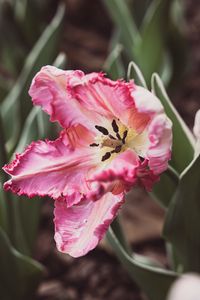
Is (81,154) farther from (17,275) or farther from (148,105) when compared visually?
(17,275)

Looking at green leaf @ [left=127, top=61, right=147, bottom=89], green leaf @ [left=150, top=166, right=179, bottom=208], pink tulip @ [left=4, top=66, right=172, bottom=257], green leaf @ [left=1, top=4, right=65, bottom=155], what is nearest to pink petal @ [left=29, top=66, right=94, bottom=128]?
pink tulip @ [left=4, top=66, right=172, bottom=257]

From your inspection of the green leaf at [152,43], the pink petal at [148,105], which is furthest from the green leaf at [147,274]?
the green leaf at [152,43]

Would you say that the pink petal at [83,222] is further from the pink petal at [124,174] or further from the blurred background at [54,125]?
the blurred background at [54,125]

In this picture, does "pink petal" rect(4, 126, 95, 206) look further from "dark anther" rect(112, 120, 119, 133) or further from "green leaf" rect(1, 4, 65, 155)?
"green leaf" rect(1, 4, 65, 155)

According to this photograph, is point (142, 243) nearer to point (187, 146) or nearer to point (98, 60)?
point (187, 146)

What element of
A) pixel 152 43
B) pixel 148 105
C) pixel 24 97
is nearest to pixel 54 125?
pixel 24 97

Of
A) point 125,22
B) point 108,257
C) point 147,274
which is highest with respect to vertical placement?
point 125,22

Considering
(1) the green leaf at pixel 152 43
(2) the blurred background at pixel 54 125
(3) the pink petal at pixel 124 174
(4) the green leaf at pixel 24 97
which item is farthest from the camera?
(1) the green leaf at pixel 152 43

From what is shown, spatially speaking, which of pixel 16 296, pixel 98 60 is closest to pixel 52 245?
pixel 16 296
